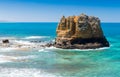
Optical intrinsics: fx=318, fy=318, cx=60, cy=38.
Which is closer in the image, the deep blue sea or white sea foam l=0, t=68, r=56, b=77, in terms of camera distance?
white sea foam l=0, t=68, r=56, b=77

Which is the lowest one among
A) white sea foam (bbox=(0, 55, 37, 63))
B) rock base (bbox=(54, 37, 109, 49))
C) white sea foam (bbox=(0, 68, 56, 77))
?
white sea foam (bbox=(0, 68, 56, 77))

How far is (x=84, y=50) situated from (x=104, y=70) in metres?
A: 24.5

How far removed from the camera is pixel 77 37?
7769 centimetres

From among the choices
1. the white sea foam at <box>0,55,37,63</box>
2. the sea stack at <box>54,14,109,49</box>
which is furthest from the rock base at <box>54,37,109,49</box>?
the white sea foam at <box>0,55,37,63</box>

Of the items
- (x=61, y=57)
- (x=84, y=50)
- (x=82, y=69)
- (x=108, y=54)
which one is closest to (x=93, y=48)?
(x=84, y=50)

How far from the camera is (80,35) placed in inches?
3063

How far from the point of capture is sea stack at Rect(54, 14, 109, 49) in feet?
254

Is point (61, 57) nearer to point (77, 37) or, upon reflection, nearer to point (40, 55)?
point (40, 55)

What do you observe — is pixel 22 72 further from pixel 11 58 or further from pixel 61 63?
pixel 11 58

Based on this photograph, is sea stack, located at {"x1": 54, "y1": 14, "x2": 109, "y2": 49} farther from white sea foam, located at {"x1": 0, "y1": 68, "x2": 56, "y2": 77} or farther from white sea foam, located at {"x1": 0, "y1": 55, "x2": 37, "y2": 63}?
white sea foam, located at {"x1": 0, "y1": 68, "x2": 56, "y2": 77}

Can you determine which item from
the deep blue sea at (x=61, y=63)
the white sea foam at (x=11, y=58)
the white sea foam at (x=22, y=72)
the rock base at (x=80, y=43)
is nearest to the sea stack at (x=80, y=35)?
the rock base at (x=80, y=43)

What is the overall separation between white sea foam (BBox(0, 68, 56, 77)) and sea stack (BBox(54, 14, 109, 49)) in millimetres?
27226

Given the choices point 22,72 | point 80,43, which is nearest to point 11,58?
point 22,72

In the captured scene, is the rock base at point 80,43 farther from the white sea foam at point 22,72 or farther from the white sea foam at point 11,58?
the white sea foam at point 22,72
